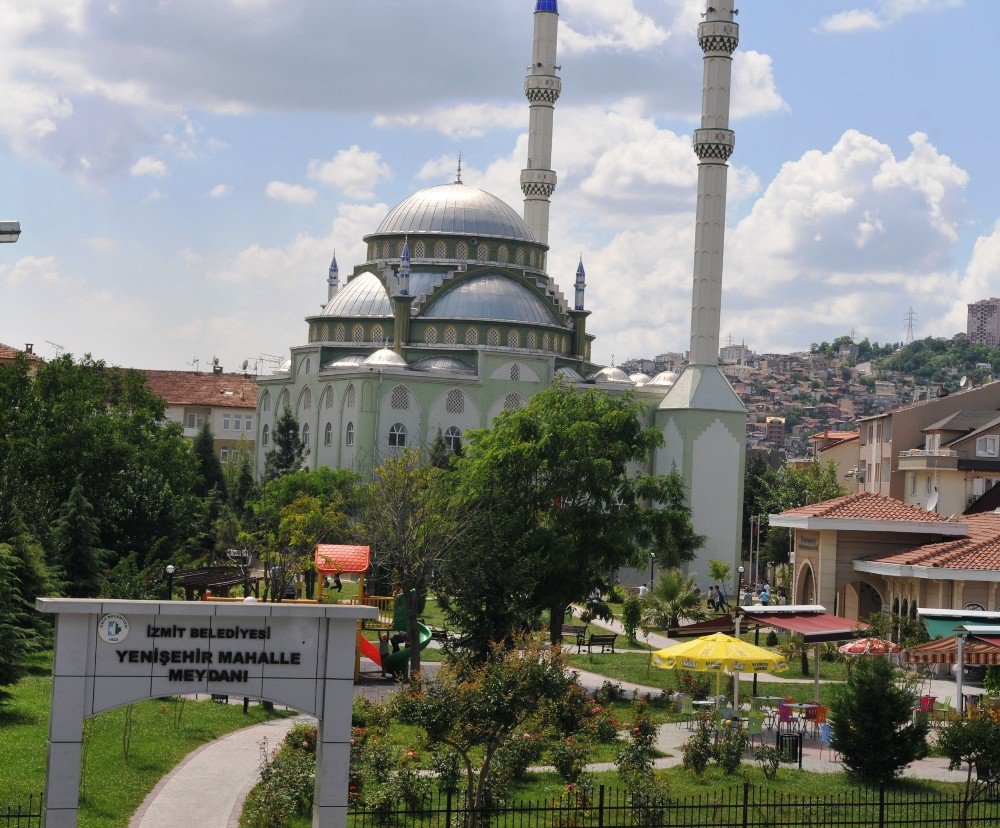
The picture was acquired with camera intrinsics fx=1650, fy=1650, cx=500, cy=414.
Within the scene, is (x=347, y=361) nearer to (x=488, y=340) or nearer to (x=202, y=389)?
(x=488, y=340)

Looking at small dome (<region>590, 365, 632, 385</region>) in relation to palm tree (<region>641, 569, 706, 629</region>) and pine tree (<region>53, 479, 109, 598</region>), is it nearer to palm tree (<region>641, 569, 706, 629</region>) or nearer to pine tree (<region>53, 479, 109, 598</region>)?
palm tree (<region>641, 569, 706, 629</region>)

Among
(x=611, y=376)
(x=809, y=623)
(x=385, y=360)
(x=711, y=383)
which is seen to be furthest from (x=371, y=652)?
(x=611, y=376)

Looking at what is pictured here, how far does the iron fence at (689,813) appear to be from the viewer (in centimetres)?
1923

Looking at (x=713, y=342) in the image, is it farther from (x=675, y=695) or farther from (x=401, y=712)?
(x=401, y=712)

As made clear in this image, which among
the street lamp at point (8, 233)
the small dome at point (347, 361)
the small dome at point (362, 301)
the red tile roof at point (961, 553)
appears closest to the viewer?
the street lamp at point (8, 233)

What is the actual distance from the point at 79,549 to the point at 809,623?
1894 centimetres

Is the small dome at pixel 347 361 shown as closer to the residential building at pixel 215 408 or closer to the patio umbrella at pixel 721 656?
the residential building at pixel 215 408

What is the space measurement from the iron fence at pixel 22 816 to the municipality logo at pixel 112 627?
1998mm

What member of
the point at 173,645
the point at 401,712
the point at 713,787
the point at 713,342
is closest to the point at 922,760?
the point at 713,787

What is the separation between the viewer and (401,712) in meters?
20.2

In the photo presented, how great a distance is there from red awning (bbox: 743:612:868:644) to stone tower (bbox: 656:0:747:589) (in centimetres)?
3626

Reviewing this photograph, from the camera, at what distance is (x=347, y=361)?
74.0 meters

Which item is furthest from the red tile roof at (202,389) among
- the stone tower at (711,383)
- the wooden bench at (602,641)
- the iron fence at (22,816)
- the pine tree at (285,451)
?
the iron fence at (22,816)

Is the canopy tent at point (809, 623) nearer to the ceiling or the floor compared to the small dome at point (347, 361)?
nearer to the floor
